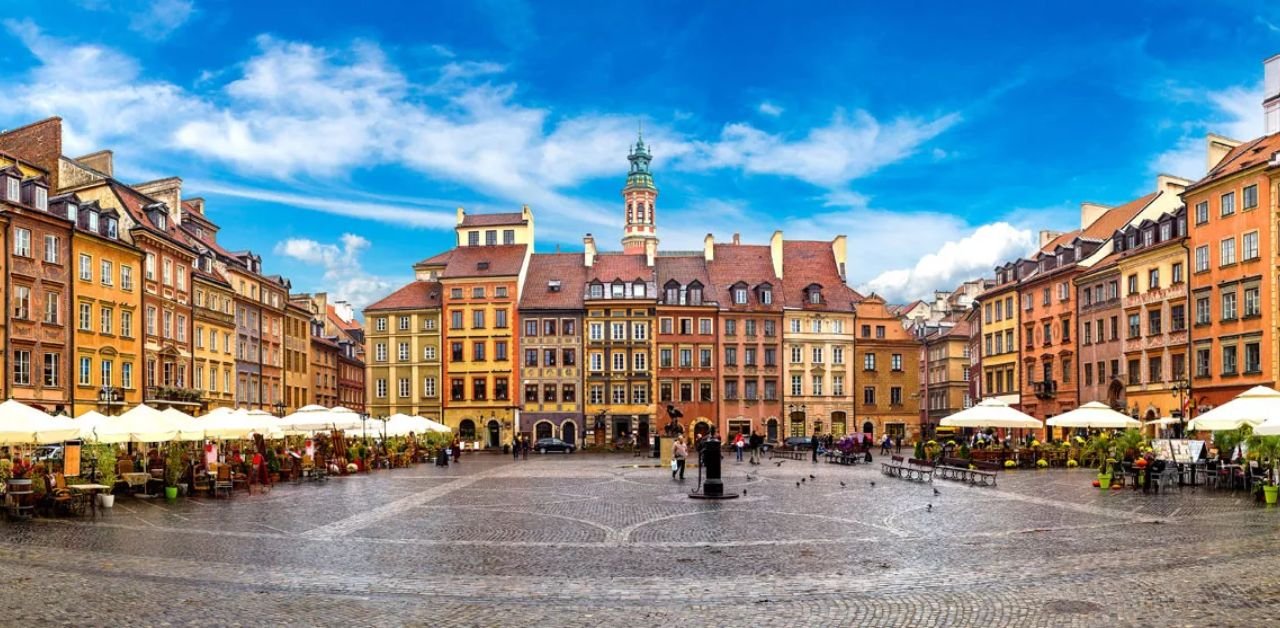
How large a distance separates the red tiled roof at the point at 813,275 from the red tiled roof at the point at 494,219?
20.1 meters

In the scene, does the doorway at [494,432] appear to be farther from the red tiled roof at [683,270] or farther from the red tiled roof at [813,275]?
the red tiled roof at [813,275]

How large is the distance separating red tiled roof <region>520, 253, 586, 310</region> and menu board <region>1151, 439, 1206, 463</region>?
164ft

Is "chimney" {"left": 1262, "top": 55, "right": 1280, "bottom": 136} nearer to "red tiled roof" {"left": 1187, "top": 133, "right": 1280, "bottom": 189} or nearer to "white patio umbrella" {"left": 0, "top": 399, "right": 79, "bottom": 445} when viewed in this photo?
"red tiled roof" {"left": 1187, "top": 133, "right": 1280, "bottom": 189}

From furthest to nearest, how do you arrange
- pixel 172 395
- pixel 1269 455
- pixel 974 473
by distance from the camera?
Answer: pixel 172 395 < pixel 974 473 < pixel 1269 455

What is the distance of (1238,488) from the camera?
30766mm

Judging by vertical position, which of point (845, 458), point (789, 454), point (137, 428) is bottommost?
point (789, 454)

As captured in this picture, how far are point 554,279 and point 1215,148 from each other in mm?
44110

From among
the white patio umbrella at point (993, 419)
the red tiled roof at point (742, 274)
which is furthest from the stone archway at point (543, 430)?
the white patio umbrella at point (993, 419)

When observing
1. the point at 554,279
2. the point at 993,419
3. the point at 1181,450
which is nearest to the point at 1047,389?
the point at 993,419

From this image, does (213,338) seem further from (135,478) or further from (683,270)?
(135,478)

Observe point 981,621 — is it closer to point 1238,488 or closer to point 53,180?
point 1238,488

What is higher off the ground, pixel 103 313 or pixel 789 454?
pixel 103 313

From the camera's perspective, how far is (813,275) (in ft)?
282

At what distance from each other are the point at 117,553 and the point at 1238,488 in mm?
27318
